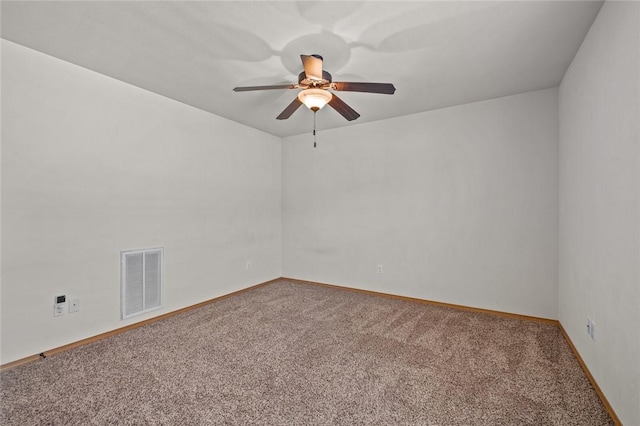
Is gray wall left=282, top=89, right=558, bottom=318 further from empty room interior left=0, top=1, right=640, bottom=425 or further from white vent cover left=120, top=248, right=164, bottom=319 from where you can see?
white vent cover left=120, top=248, right=164, bottom=319

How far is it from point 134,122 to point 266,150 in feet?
6.56

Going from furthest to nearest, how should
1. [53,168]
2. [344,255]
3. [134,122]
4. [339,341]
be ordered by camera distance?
[344,255] → [134,122] → [339,341] → [53,168]

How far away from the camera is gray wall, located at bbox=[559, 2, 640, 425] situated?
1464 millimetres

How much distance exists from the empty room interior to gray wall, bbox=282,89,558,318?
0.08ft

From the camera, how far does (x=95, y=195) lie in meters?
2.69

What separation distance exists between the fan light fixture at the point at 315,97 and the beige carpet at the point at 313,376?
2.03 m

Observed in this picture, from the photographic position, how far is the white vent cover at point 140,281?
9.53ft

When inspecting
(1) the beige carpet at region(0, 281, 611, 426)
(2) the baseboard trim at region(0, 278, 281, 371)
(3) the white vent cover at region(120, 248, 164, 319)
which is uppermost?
(3) the white vent cover at region(120, 248, 164, 319)

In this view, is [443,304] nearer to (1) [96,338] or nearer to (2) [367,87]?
(2) [367,87]

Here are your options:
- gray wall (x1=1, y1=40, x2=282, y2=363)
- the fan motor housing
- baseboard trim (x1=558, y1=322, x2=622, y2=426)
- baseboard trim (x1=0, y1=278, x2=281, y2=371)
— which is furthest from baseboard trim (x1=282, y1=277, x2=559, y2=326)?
the fan motor housing

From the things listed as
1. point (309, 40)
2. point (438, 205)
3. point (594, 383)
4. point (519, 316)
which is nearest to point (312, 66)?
point (309, 40)

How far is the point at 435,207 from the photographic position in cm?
370

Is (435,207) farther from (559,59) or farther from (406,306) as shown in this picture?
(559,59)

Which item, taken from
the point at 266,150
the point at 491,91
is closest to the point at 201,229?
the point at 266,150
